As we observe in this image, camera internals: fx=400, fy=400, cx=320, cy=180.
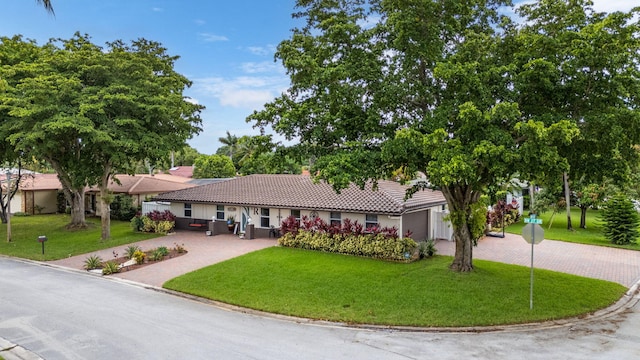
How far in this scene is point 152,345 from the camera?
29.6ft

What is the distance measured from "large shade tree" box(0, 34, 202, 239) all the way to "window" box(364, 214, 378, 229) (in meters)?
11.6

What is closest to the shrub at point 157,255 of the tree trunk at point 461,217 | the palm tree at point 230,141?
the tree trunk at point 461,217

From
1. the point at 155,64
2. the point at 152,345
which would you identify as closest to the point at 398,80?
the point at 152,345

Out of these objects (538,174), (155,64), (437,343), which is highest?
(155,64)

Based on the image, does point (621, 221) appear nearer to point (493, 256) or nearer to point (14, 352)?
point (493, 256)

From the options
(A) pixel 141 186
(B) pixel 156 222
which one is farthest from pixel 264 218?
(A) pixel 141 186

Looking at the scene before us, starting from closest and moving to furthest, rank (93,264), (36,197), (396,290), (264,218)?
(396,290), (93,264), (264,218), (36,197)

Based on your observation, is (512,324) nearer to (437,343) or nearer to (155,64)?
(437,343)

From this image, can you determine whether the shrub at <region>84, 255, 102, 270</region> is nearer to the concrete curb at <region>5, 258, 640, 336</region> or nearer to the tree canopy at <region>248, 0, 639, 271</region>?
the concrete curb at <region>5, 258, 640, 336</region>

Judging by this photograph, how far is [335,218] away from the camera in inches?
814

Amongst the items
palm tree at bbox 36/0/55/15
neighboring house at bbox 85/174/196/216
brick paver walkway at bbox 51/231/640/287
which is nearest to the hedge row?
brick paver walkway at bbox 51/231/640/287

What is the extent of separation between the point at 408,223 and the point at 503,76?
30.8ft

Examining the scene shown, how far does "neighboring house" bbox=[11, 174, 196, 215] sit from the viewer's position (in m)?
33.9

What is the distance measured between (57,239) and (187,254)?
1038 centimetres
